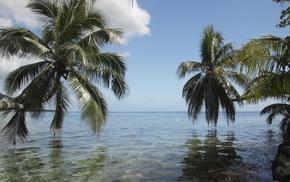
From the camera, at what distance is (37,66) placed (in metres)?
11.7

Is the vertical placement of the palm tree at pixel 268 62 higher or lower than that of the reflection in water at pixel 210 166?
higher

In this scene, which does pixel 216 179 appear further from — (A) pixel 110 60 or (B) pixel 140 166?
(A) pixel 110 60

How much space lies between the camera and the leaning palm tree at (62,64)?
34.5 ft

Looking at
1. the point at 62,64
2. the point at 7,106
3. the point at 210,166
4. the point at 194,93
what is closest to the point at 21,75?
the point at 62,64

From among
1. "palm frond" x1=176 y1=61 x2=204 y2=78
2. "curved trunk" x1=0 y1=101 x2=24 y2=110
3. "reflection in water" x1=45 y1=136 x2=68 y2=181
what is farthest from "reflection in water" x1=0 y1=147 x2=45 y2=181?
"palm frond" x1=176 y1=61 x2=204 y2=78

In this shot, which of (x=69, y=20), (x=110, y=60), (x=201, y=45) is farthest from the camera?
(x=201, y=45)

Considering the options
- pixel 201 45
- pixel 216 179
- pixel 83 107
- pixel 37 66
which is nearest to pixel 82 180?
pixel 83 107

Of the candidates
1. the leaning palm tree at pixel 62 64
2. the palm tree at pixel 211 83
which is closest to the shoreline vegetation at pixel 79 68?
the leaning palm tree at pixel 62 64

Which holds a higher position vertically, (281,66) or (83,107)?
(281,66)

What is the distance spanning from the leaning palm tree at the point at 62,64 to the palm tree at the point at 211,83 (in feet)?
30.9

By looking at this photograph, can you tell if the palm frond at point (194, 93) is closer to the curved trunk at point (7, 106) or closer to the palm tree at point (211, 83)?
the palm tree at point (211, 83)

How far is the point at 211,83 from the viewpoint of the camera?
2117cm

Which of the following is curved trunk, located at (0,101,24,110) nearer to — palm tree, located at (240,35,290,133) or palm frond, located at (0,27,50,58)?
palm frond, located at (0,27,50,58)

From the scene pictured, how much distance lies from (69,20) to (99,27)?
4.62 feet
